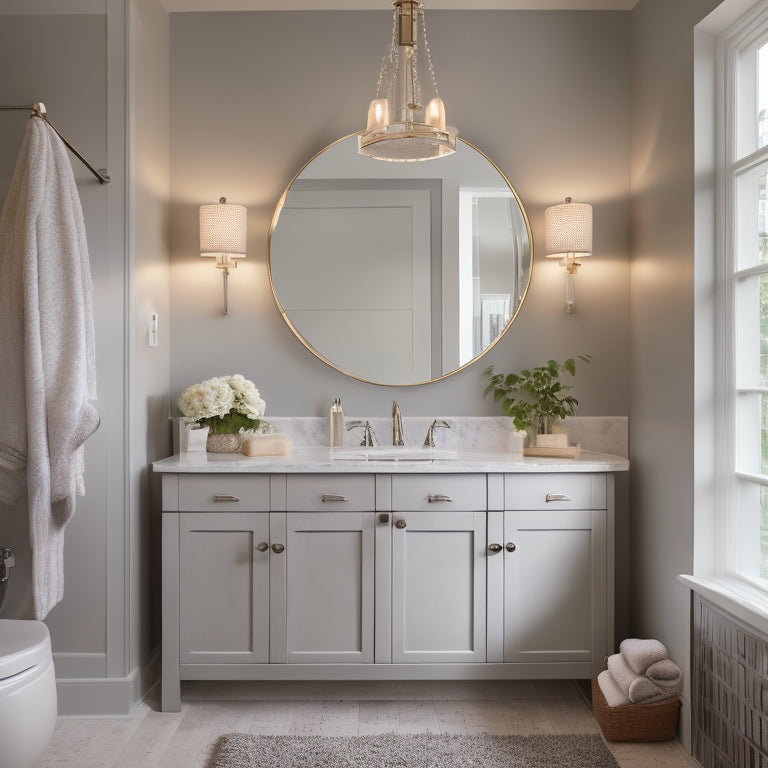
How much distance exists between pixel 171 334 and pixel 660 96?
79.6 inches

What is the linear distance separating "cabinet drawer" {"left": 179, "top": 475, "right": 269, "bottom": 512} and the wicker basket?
4.23ft

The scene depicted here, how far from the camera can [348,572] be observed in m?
2.56

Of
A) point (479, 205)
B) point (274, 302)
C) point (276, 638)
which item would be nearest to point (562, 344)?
point (479, 205)

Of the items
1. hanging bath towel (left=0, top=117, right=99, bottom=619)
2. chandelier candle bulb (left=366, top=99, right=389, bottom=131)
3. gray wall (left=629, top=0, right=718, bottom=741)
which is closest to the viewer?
chandelier candle bulb (left=366, top=99, right=389, bottom=131)

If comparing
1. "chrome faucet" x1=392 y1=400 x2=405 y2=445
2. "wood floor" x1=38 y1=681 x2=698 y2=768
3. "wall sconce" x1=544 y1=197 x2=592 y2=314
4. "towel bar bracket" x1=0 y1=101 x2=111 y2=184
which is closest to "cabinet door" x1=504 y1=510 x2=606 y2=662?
"wood floor" x1=38 y1=681 x2=698 y2=768

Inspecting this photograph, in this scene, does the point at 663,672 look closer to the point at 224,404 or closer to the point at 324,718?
the point at 324,718

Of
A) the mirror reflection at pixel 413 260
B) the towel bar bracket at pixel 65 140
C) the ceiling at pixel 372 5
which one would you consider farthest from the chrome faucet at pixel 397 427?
the ceiling at pixel 372 5

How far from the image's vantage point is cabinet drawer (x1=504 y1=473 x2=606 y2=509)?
2584 mm

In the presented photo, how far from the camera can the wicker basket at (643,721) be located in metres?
2.38

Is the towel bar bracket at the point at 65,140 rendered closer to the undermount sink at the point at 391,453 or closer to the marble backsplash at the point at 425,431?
the marble backsplash at the point at 425,431

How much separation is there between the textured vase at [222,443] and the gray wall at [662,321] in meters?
1.52

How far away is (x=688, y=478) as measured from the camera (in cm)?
241

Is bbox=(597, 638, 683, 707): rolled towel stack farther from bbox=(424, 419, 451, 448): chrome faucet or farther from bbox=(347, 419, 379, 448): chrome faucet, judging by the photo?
bbox=(347, 419, 379, 448): chrome faucet

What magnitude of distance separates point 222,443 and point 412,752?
125 centimetres
